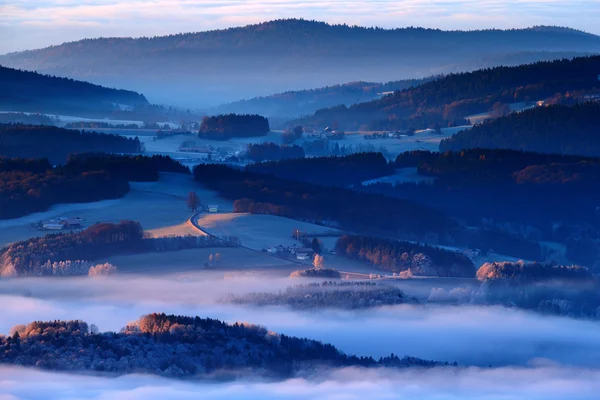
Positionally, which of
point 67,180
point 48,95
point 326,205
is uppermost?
point 67,180

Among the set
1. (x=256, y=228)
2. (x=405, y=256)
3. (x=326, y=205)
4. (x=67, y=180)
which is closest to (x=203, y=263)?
(x=405, y=256)

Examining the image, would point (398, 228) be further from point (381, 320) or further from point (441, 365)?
point (441, 365)

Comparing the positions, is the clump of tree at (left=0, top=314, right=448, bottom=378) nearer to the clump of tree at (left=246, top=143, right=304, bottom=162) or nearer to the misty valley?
the misty valley

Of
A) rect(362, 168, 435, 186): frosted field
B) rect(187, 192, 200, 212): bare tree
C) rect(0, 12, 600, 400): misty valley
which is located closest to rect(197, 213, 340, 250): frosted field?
rect(0, 12, 600, 400): misty valley

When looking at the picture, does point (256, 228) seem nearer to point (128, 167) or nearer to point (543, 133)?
point (128, 167)

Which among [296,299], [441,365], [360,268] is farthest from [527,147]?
[441,365]

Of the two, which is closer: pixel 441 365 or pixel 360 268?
pixel 441 365

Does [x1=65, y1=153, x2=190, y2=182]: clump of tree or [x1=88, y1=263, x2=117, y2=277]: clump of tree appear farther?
[x1=65, y1=153, x2=190, y2=182]: clump of tree
